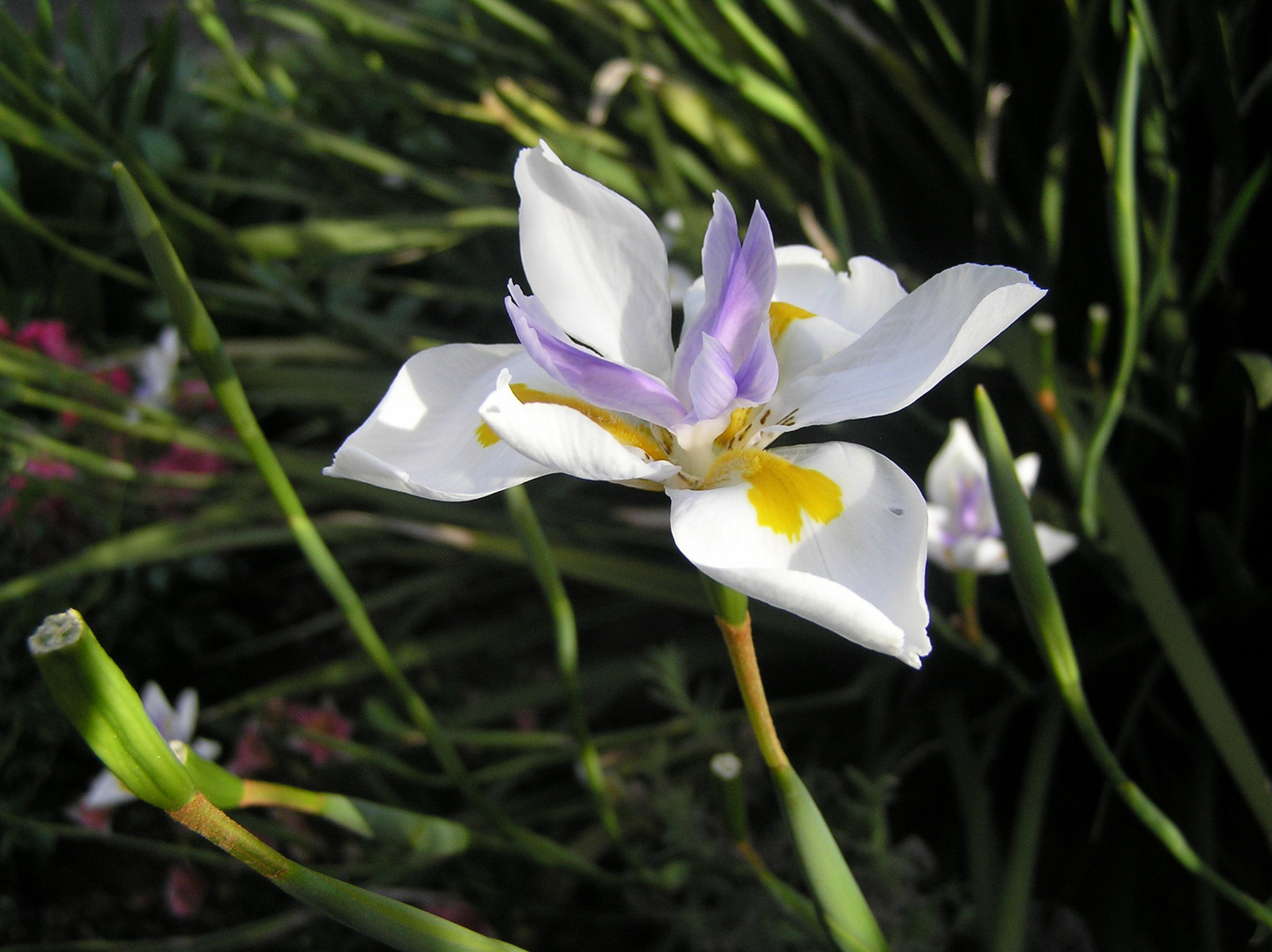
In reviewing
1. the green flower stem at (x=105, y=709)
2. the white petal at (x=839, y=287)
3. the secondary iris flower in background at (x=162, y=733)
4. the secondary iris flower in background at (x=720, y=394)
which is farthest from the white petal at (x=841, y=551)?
the secondary iris flower in background at (x=162, y=733)

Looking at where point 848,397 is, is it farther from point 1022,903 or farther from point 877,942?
point 1022,903

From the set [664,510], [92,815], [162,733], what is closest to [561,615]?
[162,733]

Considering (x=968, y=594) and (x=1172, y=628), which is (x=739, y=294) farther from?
(x=1172, y=628)

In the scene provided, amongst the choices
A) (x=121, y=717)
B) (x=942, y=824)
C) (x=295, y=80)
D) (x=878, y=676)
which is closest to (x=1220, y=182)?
(x=878, y=676)

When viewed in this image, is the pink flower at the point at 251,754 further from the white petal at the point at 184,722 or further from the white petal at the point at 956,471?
the white petal at the point at 956,471

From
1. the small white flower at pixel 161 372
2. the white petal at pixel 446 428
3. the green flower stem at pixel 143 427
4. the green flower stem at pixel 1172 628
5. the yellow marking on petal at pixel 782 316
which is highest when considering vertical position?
the yellow marking on petal at pixel 782 316

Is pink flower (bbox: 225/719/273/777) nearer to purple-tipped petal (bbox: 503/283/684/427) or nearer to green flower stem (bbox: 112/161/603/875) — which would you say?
green flower stem (bbox: 112/161/603/875)

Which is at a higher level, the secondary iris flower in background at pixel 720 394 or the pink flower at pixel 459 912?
the secondary iris flower in background at pixel 720 394
